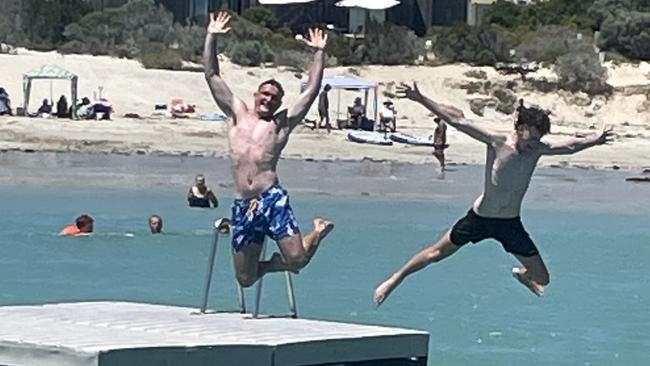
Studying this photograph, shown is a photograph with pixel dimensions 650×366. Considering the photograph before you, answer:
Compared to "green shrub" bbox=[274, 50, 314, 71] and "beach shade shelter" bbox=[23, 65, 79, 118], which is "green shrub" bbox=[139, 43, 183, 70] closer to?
"green shrub" bbox=[274, 50, 314, 71]

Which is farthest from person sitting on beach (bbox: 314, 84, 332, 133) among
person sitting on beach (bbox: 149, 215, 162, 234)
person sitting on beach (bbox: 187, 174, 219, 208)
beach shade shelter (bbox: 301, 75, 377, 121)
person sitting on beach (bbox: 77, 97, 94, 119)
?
person sitting on beach (bbox: 149, 215, 162, 234)

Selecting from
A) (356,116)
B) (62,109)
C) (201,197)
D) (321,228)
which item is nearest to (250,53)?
(356,116)

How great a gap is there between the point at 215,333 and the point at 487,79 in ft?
104

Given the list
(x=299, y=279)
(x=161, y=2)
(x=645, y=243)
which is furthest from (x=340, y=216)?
(x=161, y=2)

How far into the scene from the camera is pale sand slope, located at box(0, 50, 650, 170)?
32.6 meters

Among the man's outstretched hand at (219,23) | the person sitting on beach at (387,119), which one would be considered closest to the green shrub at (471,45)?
the person sitting on beach at (387,119)

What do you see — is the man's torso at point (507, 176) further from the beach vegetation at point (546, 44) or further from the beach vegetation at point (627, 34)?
the beach vegetation at point (627, 34)

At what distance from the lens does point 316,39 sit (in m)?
10.4

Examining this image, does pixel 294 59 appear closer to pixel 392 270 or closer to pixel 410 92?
pixel 392 270

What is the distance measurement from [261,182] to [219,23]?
1046 mm

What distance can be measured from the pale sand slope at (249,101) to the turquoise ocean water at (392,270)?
15.9 feet

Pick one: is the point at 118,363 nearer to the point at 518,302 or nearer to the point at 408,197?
the point at 518,302

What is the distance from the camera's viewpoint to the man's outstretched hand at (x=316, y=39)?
1041cm

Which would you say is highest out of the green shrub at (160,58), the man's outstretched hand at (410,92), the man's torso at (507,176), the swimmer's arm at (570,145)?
the man's outstretched hand at (410,92)
